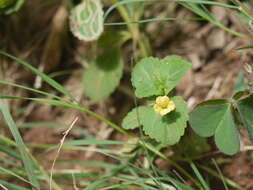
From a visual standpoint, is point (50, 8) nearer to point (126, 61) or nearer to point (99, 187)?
point (126, 61)

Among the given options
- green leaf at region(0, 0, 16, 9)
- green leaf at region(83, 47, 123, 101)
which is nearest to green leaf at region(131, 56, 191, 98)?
green leaf at region(83, 47, 123, 101)

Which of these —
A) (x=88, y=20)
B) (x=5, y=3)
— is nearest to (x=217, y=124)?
(x=88, y=20)

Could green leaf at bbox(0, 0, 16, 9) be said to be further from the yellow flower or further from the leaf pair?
the leaf pair

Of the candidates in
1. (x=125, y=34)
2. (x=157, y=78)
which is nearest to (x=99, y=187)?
(x=157, y=78)

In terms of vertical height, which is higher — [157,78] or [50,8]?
[157,78]

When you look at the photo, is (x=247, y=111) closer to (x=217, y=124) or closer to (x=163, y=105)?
(x=217, y=124)

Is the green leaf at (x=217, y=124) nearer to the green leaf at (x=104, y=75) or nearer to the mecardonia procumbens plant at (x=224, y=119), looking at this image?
the mecardonia procumbens plant at (x=224, y=119)
